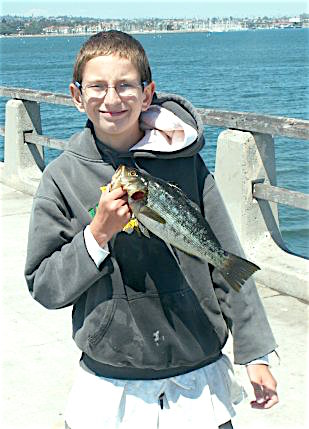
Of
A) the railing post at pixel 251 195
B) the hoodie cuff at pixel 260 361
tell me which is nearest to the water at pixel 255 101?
the railing post at pixel 251 195

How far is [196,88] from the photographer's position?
5328 centimetres

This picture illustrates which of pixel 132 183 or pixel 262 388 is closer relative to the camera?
pixel 132 183

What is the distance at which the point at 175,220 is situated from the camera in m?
2.36

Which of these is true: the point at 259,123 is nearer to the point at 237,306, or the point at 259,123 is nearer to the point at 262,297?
the point at 262,297

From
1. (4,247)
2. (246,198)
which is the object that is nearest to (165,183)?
(246,198)

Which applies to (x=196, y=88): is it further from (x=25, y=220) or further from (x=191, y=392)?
(x=191, y=392)

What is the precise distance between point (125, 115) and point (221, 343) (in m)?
0.76

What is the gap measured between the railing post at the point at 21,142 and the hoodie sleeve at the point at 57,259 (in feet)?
22.2

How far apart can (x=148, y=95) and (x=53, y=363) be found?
8.27ft

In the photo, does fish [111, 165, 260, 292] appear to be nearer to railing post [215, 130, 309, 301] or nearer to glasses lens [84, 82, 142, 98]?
glasses lens [84, 82, 142, 98]

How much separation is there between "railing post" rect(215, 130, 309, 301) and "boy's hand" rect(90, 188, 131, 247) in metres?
3.61

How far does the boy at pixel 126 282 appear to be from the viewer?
98.3 inches

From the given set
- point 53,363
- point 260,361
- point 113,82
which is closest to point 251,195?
point 53,363

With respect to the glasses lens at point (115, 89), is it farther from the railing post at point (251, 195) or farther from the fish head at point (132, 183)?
the railing post at point (251, 195)
